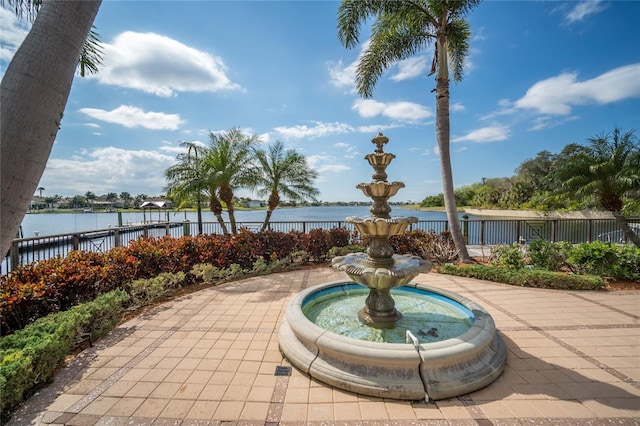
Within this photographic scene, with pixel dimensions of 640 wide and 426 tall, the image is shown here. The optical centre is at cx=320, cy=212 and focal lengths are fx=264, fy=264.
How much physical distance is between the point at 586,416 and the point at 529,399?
40 centimetres

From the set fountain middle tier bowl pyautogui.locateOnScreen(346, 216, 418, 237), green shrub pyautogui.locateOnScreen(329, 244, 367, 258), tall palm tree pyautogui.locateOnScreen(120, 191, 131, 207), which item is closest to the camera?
fountain middle tier bowl pyautogui.locateOnScreen(346, 216, 418, 237)

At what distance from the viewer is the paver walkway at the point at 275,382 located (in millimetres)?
2396

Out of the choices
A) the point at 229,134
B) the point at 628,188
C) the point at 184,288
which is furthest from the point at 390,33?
the point at 184,288

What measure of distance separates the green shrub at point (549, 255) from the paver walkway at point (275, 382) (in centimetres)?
271

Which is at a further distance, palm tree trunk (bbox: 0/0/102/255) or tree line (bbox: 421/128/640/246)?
tree line (bbox: 421/128/640/246)

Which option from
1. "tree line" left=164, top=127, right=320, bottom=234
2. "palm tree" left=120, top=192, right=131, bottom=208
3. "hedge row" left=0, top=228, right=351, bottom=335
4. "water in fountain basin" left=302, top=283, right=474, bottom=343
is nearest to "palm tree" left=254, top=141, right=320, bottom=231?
"tree line" left=164, top=127, right=320, bottom=234

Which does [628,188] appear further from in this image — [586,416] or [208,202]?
[208,202]

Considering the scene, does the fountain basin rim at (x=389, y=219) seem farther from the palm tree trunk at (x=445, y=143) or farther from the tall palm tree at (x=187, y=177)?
the tall palm tree at (x=187, y=177)

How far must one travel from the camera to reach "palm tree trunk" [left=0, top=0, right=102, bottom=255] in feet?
4.89

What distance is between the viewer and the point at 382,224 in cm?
353

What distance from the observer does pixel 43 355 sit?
2.75 meters

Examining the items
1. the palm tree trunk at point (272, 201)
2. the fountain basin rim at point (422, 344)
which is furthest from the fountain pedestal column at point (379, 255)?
the palm tree trunk at point (272, 201)

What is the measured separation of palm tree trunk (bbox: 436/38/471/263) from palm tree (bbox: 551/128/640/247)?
147 inches

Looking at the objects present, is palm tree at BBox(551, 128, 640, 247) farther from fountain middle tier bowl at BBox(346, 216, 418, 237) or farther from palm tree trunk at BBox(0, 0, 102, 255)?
palm tree trunk at BBox(0, 0, 102, 255)
